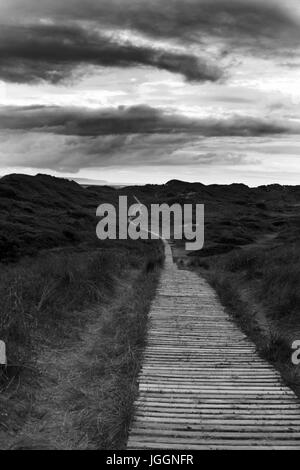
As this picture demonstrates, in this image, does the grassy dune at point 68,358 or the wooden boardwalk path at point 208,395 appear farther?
the grassy dune at point 68,358

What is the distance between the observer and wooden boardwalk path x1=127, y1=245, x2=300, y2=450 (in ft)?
18.2

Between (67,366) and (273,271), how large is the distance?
897 cm

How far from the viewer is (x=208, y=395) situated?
6.72m

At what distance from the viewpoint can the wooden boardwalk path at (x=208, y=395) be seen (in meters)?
5.56
